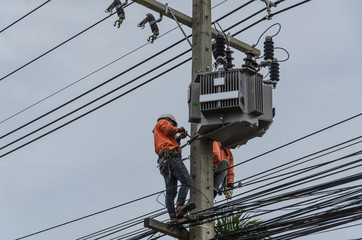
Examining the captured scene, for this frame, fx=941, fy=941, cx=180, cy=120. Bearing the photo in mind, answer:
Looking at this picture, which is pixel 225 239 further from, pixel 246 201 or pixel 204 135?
pixel 204 135

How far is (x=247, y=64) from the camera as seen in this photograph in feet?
37.1

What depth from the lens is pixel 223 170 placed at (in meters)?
12.2

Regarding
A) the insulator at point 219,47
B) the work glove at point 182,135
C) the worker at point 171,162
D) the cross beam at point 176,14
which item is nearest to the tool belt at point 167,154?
the worker at point 171,162

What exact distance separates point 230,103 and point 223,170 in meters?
1.53

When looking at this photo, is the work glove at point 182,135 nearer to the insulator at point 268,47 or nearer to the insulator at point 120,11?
the insulator at point 268,47

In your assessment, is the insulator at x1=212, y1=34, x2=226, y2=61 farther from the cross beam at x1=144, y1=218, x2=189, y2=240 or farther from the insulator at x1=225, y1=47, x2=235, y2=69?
the cross beam at x1=144, y1=218, x2=189, y2=240

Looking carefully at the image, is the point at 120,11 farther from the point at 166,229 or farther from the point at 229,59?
the point at 166,229

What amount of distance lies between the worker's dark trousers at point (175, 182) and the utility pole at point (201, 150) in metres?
0.09

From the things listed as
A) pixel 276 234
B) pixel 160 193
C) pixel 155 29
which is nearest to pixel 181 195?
pixel 160 193

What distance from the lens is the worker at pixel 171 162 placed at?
1135cm

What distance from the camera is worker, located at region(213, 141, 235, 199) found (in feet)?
40.8

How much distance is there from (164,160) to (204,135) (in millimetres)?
643

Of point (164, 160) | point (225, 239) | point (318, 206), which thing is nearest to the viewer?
point (318, 206)

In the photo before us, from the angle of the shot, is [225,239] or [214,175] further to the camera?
[214,175]
